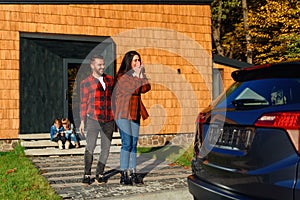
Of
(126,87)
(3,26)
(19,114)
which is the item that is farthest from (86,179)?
(3,26)

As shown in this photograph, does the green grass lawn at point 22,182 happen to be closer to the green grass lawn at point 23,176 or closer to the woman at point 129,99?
the green grass lawn at point 23,176

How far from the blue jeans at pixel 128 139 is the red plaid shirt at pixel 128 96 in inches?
3.8

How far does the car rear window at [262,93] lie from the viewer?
118 inches

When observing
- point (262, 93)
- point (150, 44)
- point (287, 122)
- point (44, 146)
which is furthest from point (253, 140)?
point (150, 44)

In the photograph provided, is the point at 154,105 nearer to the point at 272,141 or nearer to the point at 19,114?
the point at 19,114

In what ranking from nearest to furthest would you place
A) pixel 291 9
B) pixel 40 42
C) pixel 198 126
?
pixel 198 126 → pixel 40 42 → pixel 291 9

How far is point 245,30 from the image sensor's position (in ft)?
84.0

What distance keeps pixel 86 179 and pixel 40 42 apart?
6.16 m

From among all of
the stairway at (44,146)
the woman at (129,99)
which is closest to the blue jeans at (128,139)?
the woman at (129,99)

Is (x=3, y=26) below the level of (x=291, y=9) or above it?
below

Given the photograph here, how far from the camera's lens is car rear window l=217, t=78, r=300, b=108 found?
3000 mm

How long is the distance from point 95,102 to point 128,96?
0.54 metres

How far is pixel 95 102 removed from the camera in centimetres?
588

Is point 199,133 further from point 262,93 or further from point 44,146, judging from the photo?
point 44,146
